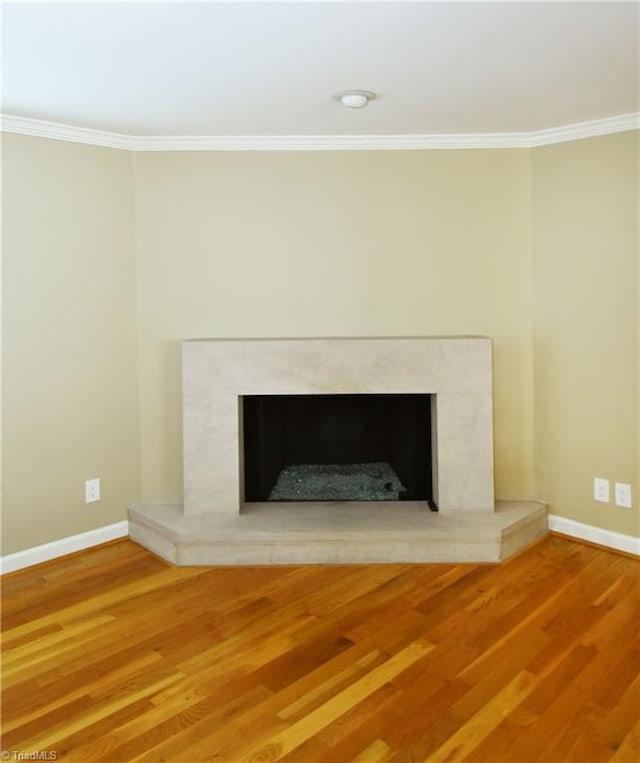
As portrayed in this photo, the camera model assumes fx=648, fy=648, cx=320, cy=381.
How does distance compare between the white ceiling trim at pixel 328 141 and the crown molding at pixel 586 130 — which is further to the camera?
the white ceiling trim at pixel 328 141

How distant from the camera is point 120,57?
8.14ft

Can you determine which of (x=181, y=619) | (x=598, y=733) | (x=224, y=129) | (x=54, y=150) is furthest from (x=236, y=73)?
(x=598, y=733)

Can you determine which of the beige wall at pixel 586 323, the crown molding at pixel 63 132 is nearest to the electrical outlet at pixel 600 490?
the beige wall at pixel 586 323

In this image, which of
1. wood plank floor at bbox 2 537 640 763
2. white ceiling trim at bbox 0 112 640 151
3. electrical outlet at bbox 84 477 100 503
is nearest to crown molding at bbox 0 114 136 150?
white ceiling trim at bbox 0 112 640 151

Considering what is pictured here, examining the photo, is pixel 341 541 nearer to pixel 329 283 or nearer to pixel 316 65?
pixel 329 283

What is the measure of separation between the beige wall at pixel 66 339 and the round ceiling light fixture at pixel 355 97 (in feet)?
4.71

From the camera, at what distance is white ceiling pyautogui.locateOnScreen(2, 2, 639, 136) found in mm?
2145

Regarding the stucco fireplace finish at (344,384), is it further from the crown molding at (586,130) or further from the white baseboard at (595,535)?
the crown molding at (586,130)

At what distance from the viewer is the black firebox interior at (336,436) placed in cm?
389

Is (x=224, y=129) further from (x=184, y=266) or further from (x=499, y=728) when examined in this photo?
(x=499, y=728)

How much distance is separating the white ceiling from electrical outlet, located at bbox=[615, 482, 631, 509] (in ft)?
6.37

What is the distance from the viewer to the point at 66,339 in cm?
353

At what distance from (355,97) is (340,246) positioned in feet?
3.29

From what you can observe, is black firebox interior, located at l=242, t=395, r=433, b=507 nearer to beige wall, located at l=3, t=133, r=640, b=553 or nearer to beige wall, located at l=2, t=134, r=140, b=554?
beige wall, located at l=3, t=133, r=640, b=553
